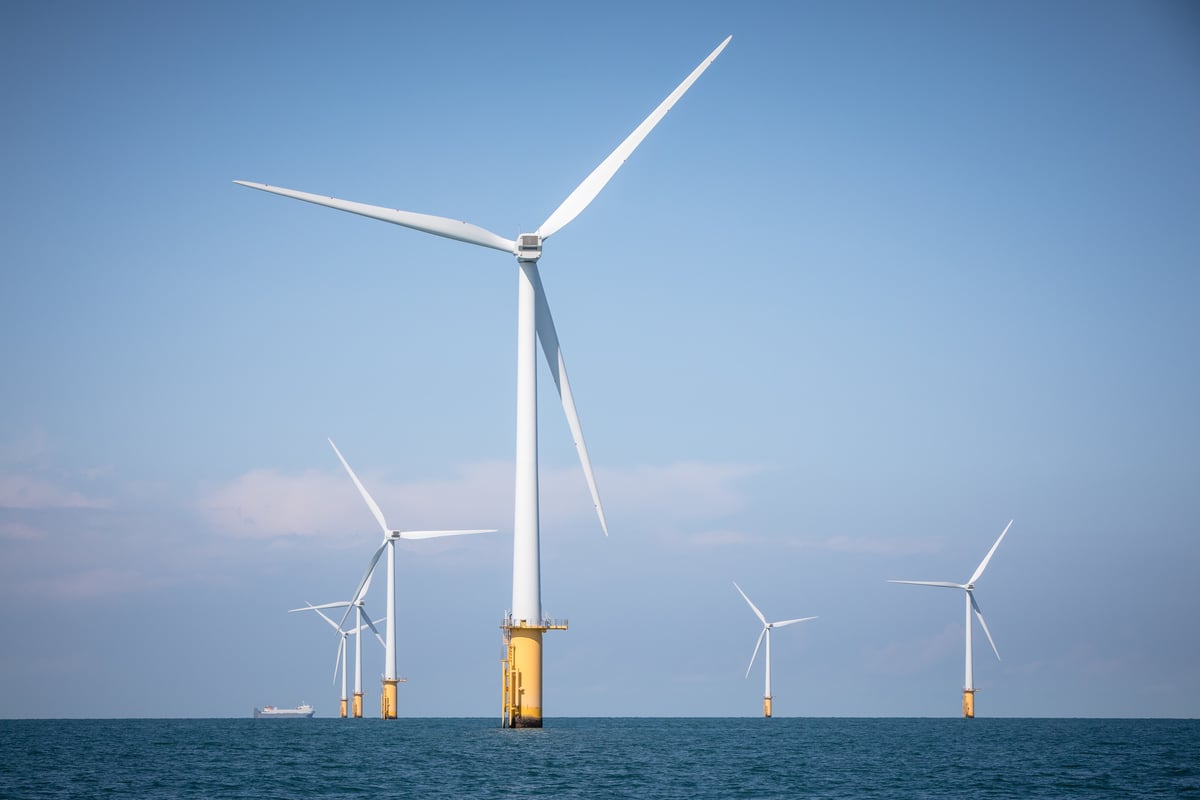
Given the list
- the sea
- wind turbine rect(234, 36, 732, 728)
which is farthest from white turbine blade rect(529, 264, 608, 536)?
the sea

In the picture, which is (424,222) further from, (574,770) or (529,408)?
(574,770)

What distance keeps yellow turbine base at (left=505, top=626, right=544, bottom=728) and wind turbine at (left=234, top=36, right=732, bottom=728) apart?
2.9 inches

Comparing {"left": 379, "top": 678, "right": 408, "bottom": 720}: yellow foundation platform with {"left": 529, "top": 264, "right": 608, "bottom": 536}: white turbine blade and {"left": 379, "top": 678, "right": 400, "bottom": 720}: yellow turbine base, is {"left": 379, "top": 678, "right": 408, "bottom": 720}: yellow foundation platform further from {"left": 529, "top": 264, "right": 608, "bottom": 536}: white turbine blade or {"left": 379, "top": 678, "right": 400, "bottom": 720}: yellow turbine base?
{"left": 529, "top": 264, "right": 608, "bottom": 536}: white turbine blade

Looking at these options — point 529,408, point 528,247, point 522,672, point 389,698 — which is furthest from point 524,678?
point 389,698

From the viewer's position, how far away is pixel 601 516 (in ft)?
302

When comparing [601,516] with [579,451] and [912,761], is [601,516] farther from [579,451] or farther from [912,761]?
[912,761]

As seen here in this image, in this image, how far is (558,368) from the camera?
3816 inches

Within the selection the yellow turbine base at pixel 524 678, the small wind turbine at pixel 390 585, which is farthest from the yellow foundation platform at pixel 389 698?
the yellow turbine base at pixel 524 678

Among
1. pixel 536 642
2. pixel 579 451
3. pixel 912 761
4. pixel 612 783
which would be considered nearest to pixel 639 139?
pixel 579 451

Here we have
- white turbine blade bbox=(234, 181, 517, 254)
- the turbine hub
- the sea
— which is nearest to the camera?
the sea

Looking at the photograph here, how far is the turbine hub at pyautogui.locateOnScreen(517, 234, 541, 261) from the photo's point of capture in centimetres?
9900

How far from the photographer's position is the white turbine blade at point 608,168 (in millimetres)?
86250

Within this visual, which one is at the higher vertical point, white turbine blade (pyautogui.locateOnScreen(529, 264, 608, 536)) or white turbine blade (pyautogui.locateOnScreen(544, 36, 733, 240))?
white turbine blade (pyautogui.locateOnScreen(544, 36, 733, 240))

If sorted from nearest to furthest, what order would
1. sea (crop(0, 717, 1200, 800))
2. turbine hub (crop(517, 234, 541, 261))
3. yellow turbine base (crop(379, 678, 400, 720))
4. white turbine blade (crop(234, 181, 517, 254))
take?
sea (crop(0, 717, 1200, 800)) → white turbine blade (crop(234, 181, 517, 254)) → turbine hub (crop(517, 234, 541, 261)) → yellow turbine base (crop(379, 678, 400, 720))
